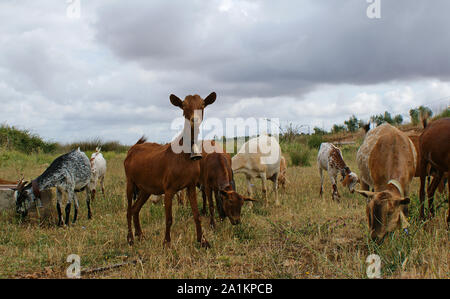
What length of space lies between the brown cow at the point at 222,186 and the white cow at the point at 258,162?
2.22 m

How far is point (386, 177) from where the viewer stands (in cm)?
576

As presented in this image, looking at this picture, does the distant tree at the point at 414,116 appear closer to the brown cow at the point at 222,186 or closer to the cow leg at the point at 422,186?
the cow leg at the point at 422,186

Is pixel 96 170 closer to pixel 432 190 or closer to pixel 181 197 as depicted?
pixel 181 197

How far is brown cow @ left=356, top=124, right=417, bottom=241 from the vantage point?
474cm

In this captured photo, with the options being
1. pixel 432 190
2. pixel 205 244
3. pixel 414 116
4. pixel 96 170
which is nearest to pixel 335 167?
pixel 432 190

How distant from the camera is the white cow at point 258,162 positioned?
33.6 feet

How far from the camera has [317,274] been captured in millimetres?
4828

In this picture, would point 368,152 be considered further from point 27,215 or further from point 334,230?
point 27,215

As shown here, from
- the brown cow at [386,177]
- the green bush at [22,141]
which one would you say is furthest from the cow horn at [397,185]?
the green bush at [22,141]

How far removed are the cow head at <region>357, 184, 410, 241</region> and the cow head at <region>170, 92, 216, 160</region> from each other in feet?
9.05

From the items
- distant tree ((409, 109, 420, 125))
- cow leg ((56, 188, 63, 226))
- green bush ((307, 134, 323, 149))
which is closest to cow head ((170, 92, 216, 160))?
cow leg ((56, 188, 63, 226))

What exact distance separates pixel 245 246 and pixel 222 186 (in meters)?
1.55

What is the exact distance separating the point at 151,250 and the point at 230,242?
1.40 meters

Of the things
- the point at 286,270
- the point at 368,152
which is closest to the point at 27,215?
the point at 286,270
